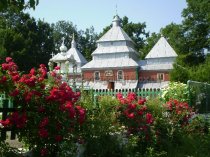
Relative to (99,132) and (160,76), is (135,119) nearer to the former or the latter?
(99,132)

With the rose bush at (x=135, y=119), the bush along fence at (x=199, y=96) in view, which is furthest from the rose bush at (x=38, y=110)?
the bush along fence at (x=199, y=96)

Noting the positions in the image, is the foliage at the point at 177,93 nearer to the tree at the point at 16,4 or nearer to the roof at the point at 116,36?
the tree at the point at 16,4

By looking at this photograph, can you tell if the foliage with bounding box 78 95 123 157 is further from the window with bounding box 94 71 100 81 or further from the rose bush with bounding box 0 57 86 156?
the window with bounding box 94 71 100 81

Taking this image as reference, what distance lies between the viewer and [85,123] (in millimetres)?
7312

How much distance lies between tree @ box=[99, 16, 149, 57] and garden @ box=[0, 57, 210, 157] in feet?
197

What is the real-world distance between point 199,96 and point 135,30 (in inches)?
2204

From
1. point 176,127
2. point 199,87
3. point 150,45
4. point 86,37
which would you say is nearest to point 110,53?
point 150,45

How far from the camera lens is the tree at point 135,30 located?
71.8m

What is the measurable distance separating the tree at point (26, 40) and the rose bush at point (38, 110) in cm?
5209

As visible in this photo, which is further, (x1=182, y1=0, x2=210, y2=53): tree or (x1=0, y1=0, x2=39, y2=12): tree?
(x1=182, y1=0, x2=210, y2=53): tree

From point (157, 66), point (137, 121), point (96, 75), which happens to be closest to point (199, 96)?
point (137, 121)

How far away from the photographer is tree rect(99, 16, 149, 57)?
71.8 metres

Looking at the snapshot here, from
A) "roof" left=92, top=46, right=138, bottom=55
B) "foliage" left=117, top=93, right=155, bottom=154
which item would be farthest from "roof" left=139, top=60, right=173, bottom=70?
"foliage" left=117, top=93, right=155, bottom=154

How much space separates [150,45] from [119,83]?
12.9 metres
